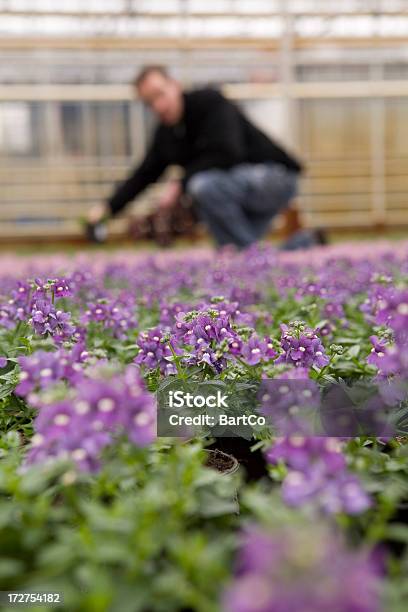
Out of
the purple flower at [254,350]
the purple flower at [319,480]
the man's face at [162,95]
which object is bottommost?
the purple flower at [254,350]

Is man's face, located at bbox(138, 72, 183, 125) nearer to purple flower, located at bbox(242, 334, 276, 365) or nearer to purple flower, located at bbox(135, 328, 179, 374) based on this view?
purple flower, located at bbox(135, 328, 179, 374)

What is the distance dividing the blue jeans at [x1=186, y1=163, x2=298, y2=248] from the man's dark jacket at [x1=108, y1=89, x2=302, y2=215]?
0.12 metres

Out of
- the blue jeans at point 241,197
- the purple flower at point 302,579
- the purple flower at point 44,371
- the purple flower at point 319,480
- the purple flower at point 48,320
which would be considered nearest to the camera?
the purple flower at point 302,579

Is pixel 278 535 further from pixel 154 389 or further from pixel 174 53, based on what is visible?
pixel 174 53

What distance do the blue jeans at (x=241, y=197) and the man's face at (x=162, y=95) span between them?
51cm

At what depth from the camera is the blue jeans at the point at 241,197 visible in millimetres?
6020

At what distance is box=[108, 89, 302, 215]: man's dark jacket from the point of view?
604 centimetres

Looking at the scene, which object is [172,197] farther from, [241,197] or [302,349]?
[302,349]

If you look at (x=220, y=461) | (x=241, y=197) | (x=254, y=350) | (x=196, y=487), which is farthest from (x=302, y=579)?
(x=241, y=197)

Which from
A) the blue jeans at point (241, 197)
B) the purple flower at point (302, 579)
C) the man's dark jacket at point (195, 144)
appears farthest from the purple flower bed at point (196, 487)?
the man's dark jacket at point (195, 144)

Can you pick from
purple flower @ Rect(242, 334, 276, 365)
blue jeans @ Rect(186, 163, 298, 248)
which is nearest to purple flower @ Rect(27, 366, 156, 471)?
purple flower @ Rect(242, 334, 276, 365)

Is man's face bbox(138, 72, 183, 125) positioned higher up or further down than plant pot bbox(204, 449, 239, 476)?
higher up

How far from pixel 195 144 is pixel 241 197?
56 centimetres

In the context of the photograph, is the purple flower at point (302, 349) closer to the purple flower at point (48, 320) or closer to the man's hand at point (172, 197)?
the purple flower at point (48, 320)
